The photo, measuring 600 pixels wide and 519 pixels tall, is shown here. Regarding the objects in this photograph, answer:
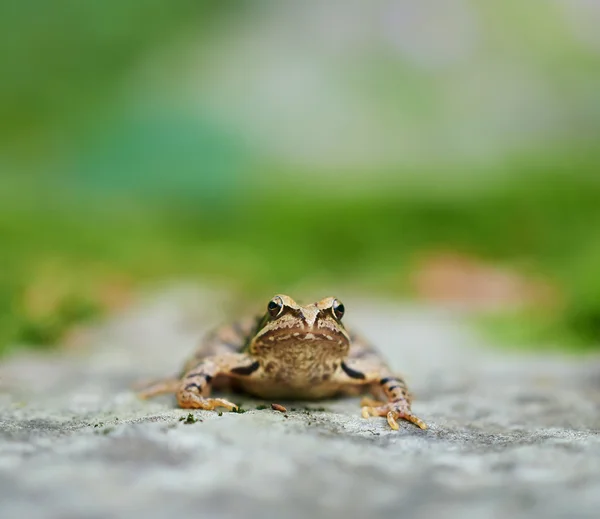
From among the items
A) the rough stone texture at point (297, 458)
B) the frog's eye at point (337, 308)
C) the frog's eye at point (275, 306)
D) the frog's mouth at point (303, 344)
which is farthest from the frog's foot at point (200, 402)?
the frog's eye at point (337, 308)

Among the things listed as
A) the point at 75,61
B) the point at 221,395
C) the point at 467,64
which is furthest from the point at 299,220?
the point at 221,395

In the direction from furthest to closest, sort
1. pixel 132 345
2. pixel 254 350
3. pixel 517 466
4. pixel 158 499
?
pixel 132 345 < pixel 254 350 < pixel 517 466 < pixel 158 499

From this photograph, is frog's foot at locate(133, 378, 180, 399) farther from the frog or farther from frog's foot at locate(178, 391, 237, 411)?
frog's foot at locate(178, 391, 237, 411)

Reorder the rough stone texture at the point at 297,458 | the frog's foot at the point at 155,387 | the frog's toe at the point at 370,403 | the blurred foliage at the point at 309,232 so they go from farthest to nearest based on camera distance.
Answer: the blurred foliage at the point at 309,232 → the frog's foot at the point at 155,387 → the frog's toe at the point at 370,403 → the rough stone texture at the point at 297,458

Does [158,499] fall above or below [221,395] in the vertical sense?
below

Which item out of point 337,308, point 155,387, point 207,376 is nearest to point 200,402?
point 207,376

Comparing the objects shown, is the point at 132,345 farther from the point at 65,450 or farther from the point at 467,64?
the point at 467,64

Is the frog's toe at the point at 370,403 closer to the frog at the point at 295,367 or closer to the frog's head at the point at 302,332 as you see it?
the frog at the point at 295,367
